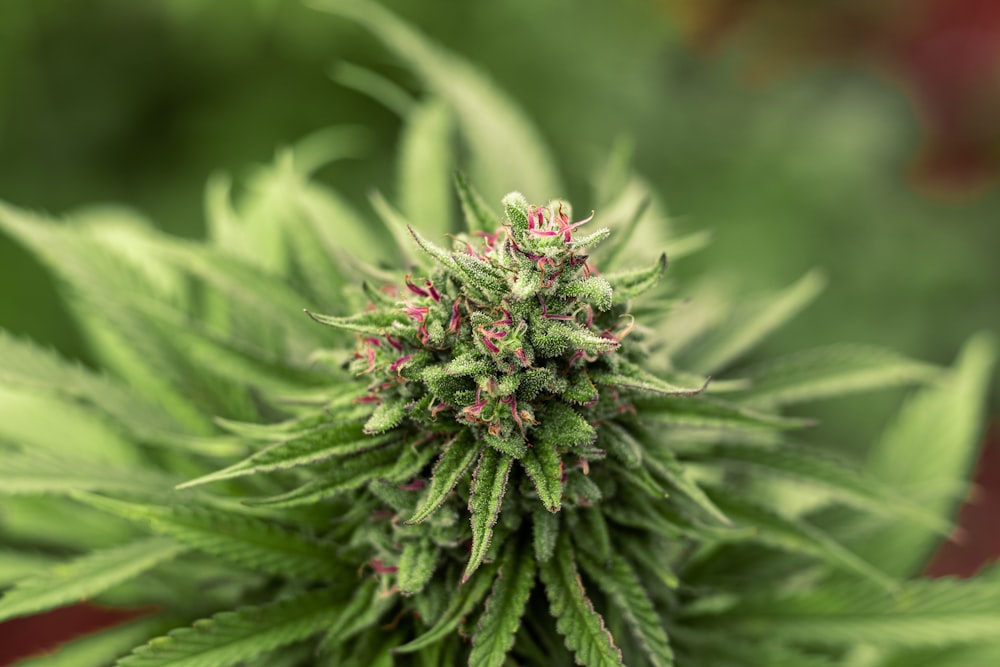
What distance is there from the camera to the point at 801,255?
193 inches

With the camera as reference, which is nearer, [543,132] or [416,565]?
[416,565]

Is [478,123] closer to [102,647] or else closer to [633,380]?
[633,380]

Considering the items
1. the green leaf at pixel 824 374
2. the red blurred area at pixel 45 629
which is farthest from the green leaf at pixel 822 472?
the red blurred area at pixel 45 629

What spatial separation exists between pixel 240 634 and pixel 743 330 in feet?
3.80

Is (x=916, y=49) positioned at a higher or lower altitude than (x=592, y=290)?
higher

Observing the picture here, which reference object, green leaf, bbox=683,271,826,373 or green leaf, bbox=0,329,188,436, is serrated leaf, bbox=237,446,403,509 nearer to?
green leaf, bbox=0,329,188,436

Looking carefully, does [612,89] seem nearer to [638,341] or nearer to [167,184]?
[167,184]

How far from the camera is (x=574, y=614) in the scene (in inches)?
55.1

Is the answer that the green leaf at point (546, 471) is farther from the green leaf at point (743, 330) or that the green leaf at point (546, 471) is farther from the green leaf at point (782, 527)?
the green leaf at point (743, 330)

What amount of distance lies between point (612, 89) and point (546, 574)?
4.17 m

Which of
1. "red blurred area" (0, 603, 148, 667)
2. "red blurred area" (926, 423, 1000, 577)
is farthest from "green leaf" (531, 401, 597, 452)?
"red blurred area" (926, 423, 1000, 577)

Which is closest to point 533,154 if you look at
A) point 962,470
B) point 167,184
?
point 962,470

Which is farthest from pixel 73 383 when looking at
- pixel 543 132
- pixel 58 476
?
pixel 543 132

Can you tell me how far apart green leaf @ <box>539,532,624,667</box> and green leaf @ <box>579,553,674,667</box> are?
0.13 ft
